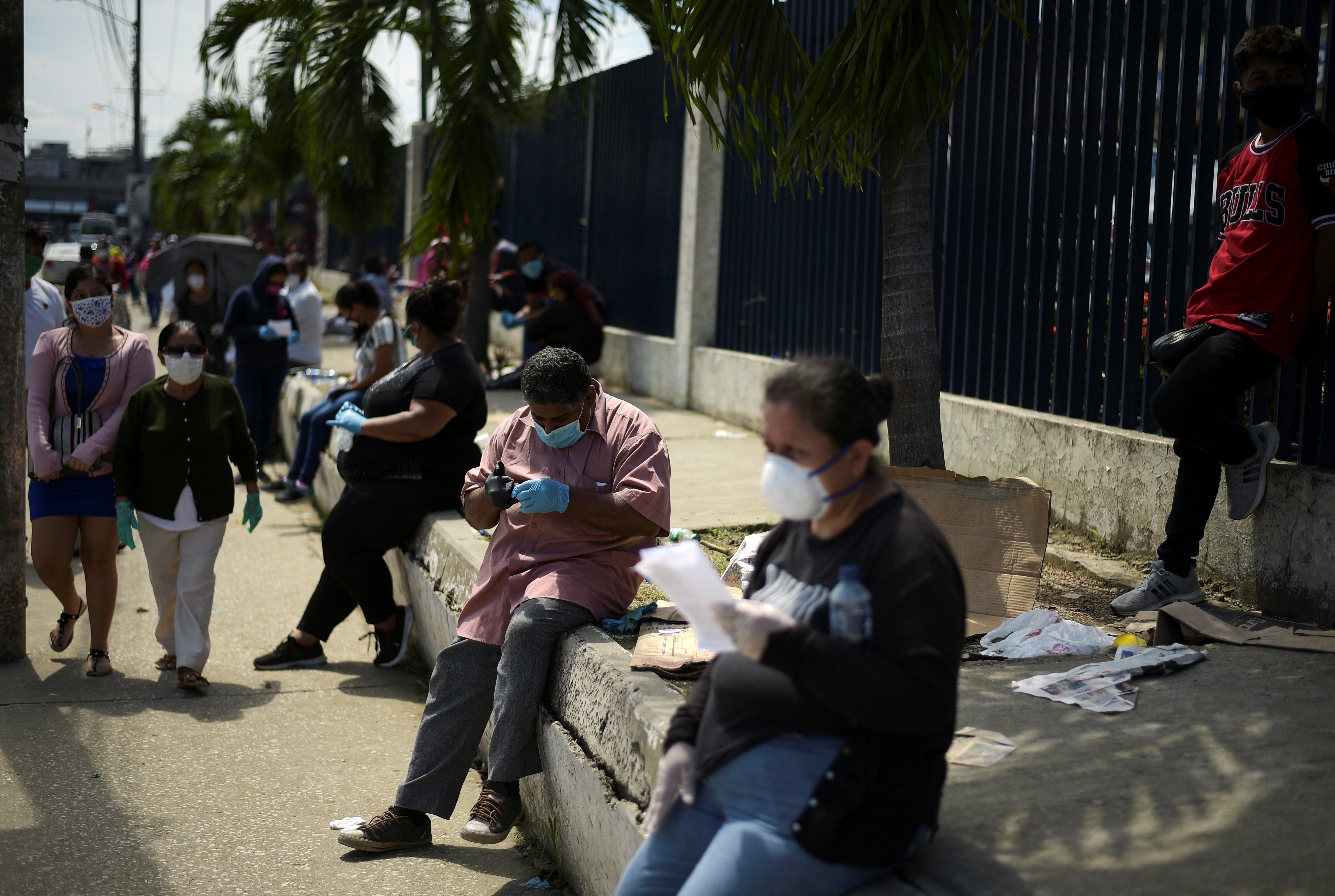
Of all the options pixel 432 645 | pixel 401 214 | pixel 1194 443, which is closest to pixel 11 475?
pixel 432 645

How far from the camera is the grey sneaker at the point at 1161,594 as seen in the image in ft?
14.0

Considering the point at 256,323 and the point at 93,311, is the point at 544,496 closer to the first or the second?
the point at 93,311

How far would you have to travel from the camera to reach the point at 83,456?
5141mm

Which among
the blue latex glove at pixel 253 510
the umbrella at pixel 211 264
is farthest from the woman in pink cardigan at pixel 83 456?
the umbrella at pixel 211 264

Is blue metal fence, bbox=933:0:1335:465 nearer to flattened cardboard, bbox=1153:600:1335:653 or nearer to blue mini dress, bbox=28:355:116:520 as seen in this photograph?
flattened cardboard, bbox=1153:600:1335:653

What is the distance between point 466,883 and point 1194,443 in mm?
2899

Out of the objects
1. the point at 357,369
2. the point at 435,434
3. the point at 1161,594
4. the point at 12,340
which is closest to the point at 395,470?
the point at 435,434

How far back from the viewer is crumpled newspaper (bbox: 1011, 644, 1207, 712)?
3260 millimetres

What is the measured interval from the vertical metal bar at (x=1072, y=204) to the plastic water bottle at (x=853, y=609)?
3.98 metres

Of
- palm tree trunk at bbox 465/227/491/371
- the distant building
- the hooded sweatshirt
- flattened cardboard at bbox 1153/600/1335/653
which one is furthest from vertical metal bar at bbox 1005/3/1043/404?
the distant building

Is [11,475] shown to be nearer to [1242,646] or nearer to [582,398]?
[582,398]

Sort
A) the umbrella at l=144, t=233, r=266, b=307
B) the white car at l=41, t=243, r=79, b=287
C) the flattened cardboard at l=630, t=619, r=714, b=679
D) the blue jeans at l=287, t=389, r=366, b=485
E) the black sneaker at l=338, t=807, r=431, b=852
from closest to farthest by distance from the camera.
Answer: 1. the flattened cardboard at l=630, t=619, r=714, b=679
2. the black sneaker at l=338, t=807, r=431, b=852
3. the blue jeans at l=287, t=389, r=366, b=485
4. the umbrella at l=144, t=233, r=266, b=307
5. the white car at l=41, t=243, r=79, b=287

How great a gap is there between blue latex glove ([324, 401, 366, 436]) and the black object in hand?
5.95ft

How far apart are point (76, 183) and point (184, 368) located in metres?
109
